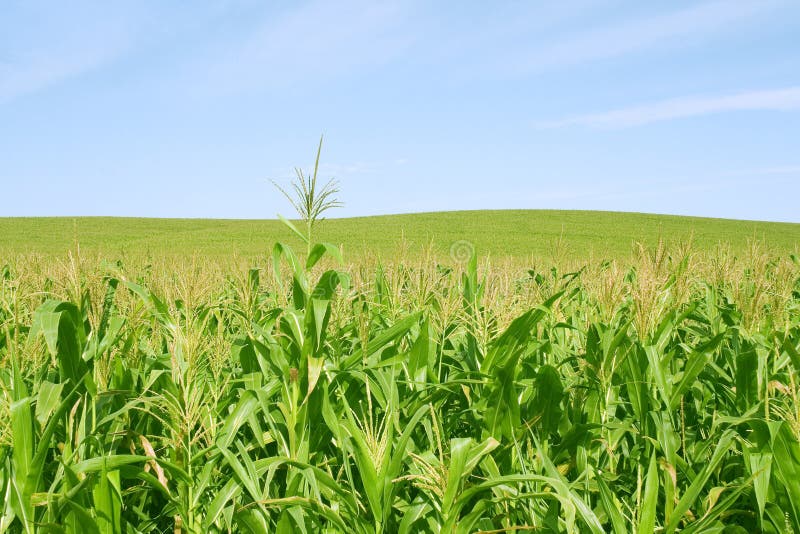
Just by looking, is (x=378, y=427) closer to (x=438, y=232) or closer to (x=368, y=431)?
(x=368, y=431)

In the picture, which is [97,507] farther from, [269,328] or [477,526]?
[477,526]

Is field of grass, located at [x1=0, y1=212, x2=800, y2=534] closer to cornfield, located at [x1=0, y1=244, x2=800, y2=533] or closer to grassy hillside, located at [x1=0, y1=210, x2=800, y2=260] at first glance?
cornfield, located at [x1=0, y1=244, x2=800, y2=533]

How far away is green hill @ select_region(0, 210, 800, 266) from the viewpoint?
3006cm

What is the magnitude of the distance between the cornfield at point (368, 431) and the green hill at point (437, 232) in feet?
78.2

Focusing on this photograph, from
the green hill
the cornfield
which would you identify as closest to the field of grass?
the cornfield

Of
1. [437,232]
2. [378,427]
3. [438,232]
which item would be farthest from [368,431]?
[438,232]

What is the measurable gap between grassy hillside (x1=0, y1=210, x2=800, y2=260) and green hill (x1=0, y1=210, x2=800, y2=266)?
0.05 m

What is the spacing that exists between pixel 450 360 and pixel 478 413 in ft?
2.18

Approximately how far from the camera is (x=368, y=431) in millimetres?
2143

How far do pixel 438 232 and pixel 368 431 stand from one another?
1331 inches

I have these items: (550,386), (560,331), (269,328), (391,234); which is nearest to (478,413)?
(550,386)

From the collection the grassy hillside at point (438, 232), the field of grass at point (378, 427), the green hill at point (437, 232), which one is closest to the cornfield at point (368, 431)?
the field of grass at point (378, 427)

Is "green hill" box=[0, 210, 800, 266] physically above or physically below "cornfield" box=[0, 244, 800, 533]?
above

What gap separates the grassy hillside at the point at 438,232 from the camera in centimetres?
3006
